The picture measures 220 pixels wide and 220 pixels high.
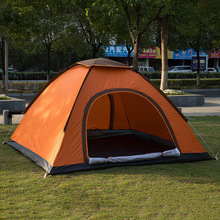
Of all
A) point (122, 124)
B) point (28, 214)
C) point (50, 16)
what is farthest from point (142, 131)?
point (50, 16)

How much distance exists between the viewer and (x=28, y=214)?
4.84m

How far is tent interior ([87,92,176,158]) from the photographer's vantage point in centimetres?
852

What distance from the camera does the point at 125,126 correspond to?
32.4ft

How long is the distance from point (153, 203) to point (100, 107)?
471cm

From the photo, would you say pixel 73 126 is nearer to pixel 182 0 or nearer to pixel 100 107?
pixel 100 107

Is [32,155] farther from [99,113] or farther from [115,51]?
[115,51]

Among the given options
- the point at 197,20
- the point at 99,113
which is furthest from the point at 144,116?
the point at 197,20

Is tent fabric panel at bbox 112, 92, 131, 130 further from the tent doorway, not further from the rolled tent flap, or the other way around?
the rolled tent flap

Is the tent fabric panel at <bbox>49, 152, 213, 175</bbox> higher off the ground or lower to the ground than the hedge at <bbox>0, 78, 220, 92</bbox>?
lower

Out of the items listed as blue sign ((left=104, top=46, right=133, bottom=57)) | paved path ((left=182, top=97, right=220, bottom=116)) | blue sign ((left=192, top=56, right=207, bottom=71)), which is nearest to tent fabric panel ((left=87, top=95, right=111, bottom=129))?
paved path ((left=182, top=97, right=220, bottom=116))

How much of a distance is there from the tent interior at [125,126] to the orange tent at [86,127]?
2cm

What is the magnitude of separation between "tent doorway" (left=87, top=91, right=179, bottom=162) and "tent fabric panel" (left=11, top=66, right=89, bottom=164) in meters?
1.21

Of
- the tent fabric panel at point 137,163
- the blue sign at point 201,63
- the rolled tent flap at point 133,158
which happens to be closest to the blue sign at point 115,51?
the blue sign at point 201,63

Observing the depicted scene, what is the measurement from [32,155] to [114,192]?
2.33 meters
